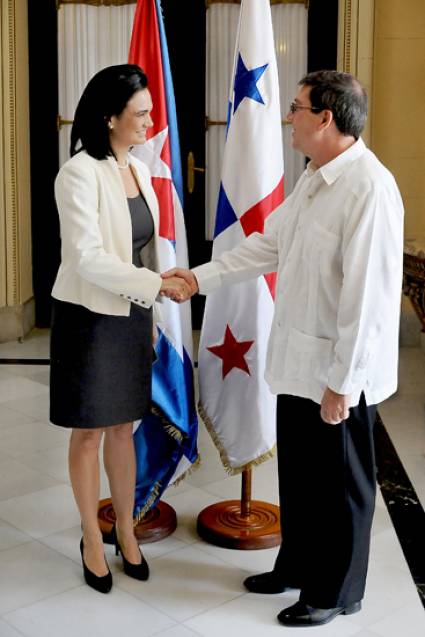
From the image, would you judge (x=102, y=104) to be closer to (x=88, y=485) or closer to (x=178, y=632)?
(x=88, y=485)

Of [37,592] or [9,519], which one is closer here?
[37,592]

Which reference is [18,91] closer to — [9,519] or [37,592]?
[9,519]

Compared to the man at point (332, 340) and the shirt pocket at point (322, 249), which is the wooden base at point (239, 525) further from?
the shirt pocket at point (322, 249)

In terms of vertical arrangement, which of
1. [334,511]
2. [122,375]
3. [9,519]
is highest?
[122,375]

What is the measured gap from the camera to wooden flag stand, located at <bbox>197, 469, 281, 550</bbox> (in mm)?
3633

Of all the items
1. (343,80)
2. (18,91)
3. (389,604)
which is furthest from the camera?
(18,91)

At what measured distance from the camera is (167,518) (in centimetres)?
382

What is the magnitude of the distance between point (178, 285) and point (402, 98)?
431 cm

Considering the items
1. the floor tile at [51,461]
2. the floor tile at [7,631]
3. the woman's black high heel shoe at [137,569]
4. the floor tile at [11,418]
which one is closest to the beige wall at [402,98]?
the floor tile at [11,418]

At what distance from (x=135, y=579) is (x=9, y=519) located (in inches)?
31.1

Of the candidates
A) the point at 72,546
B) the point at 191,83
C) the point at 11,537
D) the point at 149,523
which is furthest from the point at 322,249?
the point at 191,83

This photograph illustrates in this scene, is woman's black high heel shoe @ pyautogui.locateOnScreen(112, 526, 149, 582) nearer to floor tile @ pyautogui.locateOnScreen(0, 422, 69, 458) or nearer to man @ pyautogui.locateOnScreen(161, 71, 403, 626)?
man @ pyautogui.locateOnScreen(161, 71, 403, 626)

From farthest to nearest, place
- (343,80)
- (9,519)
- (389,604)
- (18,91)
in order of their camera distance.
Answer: (18,91), (9,519), (389,604), (343,80)

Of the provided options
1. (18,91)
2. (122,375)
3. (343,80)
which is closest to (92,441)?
(122,375)
